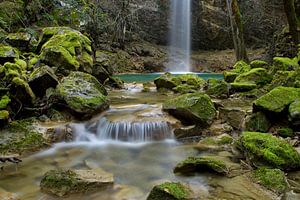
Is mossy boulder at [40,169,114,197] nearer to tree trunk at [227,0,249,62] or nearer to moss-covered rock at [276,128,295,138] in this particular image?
moss-covered rock at [276,128,295,138]

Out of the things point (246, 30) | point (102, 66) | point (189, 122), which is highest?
point (246, 30)

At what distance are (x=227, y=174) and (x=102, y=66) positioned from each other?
7857 mm

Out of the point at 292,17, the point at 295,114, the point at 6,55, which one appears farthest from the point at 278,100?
the point at 6,55

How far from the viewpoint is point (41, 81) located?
7.11 m

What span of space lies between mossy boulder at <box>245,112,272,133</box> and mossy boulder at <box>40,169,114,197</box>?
3032 millimetres

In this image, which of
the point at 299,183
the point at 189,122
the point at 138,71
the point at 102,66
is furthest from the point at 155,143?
the point at 138,71

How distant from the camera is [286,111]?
598cm

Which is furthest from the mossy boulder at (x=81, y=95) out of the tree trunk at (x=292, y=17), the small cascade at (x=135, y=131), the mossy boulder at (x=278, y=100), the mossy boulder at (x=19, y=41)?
the tree trunk at (x=292, y=17)

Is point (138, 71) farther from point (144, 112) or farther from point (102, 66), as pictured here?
point (144, 112)

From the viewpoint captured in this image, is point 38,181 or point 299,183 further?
point 38,181

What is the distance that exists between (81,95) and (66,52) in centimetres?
247

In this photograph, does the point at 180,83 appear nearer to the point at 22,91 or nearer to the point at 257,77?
the point at 257,77

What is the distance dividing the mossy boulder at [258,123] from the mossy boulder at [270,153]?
3.85 ft

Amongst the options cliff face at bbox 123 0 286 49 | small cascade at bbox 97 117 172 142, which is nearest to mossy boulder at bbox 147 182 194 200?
small cascade at bbox 97 117 172 142
